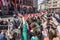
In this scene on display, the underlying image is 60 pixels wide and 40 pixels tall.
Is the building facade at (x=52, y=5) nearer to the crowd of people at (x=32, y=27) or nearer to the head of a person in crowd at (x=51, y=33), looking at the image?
the crowd of people at (x=32, y=27)

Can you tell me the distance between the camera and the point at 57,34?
4.27 feet

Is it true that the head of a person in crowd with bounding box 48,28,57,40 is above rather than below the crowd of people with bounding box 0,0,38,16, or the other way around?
below

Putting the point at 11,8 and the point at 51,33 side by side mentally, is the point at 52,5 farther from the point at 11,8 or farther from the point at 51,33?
the point at 11,8

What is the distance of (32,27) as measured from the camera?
134 cm

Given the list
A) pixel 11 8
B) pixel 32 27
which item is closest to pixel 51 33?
pixel 32 27

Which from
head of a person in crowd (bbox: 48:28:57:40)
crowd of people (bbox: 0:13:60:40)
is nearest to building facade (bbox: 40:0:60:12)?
crowd of people (bbox: 0:13:60:40)

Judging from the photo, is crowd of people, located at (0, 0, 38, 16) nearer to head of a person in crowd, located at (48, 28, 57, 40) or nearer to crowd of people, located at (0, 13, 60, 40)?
crowd of people, located at (0, 13, 60, 40)

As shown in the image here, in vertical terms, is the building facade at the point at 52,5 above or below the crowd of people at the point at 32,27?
above

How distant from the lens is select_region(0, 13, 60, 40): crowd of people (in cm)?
132

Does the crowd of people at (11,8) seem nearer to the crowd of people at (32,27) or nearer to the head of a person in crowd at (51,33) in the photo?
the crowd of people at (32,27)

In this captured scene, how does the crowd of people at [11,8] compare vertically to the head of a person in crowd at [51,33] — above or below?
above

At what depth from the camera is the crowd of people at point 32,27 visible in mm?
1321

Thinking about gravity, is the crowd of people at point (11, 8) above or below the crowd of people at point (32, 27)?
above

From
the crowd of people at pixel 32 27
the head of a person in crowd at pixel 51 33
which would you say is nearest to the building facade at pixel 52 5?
the crowd of people at pixel 32 27
